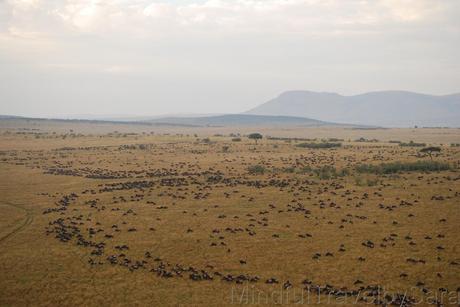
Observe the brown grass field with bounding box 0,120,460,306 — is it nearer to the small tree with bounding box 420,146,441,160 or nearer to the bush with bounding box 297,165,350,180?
the bush with bounding box 297,165,350,180

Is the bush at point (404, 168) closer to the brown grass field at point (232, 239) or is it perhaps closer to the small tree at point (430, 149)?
the brown grass field at point (232, 239)

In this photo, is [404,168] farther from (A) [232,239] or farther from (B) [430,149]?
(A) [232,239]

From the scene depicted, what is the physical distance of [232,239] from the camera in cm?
2153

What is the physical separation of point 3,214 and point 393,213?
22.0 metres

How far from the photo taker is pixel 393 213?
2555 cm

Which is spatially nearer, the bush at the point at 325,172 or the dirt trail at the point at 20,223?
the dirt trail at the point at 20,223

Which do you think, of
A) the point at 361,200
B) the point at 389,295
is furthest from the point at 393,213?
the point at 389,295

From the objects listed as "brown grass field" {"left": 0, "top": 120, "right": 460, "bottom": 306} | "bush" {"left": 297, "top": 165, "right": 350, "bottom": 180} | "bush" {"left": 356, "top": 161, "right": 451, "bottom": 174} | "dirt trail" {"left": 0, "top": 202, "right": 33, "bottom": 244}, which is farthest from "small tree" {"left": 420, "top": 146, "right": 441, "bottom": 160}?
"dirt trail" {"left": 0, "top": 202, "right": 33, "bottom": 244}

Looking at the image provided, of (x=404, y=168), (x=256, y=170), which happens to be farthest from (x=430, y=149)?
(x=256, y=170)

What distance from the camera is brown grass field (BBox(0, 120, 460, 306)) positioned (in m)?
15.8

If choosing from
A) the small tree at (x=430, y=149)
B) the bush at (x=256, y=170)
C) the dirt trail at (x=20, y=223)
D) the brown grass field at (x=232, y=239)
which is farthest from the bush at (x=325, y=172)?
the dirt trail at (x=20, y=223)

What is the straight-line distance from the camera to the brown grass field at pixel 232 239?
51.8 feet

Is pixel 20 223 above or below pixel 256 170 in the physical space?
below

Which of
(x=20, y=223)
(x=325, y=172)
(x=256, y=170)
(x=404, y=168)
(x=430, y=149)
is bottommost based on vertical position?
(x=20, y=223)
